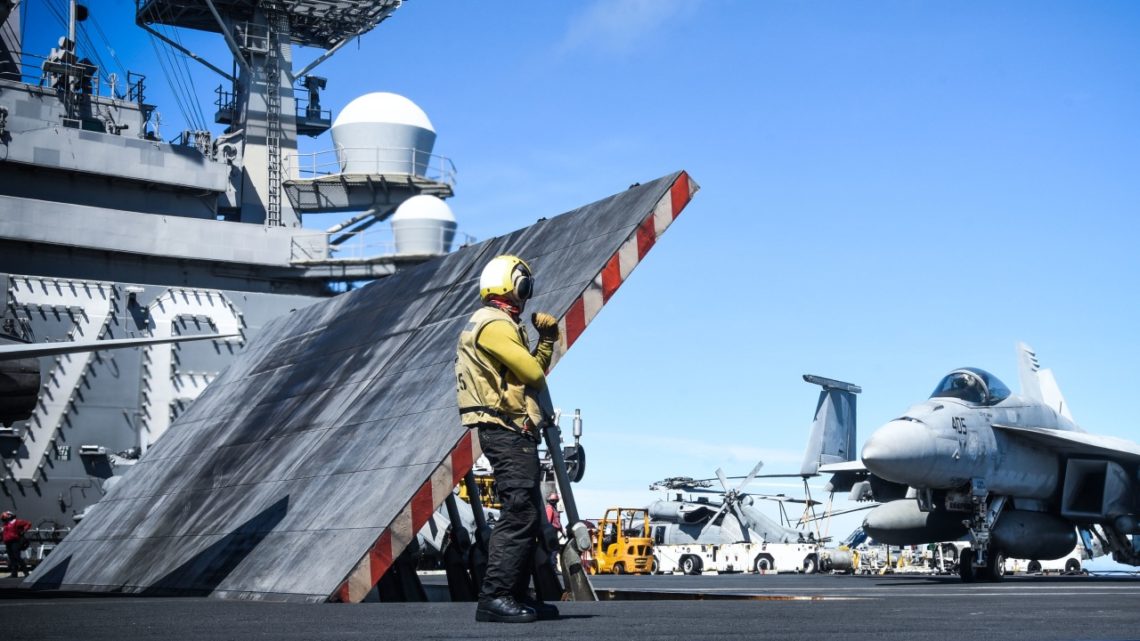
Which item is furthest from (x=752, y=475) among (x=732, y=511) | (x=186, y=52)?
(x=186, y=52)

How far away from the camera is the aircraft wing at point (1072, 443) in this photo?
21.0 meters

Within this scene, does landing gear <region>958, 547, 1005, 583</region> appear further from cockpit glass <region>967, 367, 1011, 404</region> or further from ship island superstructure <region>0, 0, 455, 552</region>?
ship island superstructure <region>0, 0, 455, 552</region>

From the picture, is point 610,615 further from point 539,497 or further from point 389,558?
point 389,558

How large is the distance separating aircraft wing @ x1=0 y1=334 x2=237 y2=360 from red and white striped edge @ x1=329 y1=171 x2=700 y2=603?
2521mm

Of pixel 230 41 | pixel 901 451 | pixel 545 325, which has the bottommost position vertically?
pixel 545 325

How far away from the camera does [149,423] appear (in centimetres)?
3133

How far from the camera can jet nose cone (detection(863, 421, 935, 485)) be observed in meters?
18.8

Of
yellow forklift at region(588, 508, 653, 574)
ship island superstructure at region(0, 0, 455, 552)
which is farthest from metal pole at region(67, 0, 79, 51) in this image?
yellow forklift at region(588, 508, 653, 574)

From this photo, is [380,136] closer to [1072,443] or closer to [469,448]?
[1072,443]

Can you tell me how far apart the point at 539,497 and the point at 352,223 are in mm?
34389

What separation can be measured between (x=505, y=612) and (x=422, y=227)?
3191cm

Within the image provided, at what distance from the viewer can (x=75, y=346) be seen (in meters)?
10.4

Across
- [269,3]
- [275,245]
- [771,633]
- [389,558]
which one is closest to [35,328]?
[275,245]

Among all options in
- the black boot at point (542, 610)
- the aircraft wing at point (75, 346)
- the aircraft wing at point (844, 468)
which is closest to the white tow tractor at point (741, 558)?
the aircraft wing at point (844, 468)
